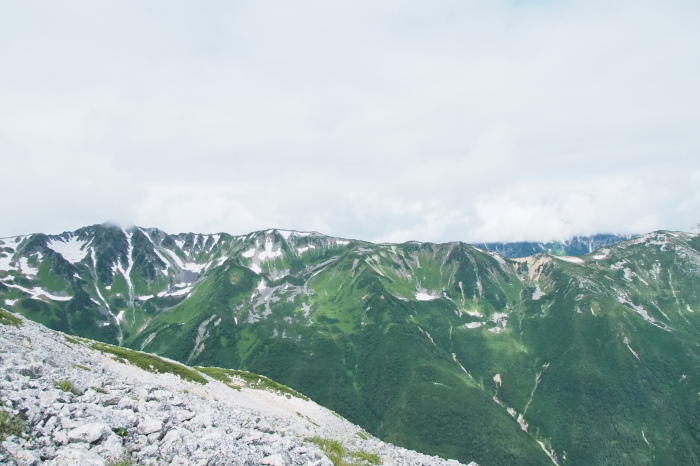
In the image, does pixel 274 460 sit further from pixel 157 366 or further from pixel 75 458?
pixel 157 366

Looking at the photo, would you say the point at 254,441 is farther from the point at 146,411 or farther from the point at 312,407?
the point at 312,407

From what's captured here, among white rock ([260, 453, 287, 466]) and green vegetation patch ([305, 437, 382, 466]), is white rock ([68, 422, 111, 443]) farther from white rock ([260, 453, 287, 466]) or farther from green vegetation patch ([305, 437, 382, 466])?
green vegetation patch ([305, 437, 382, 466])

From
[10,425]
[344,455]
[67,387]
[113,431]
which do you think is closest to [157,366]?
[67,387]

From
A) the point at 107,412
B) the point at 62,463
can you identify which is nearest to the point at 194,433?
the point at 107,412

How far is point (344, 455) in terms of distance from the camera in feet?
94.9

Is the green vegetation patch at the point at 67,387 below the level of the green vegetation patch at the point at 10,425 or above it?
above

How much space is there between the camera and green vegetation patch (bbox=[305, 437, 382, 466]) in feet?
88.8

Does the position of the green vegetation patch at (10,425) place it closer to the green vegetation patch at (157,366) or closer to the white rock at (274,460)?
the white rock at (274,460)

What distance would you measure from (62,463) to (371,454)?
2123 cm

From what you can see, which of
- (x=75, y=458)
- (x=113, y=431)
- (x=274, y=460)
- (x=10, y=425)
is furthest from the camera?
(x=274, y=460)

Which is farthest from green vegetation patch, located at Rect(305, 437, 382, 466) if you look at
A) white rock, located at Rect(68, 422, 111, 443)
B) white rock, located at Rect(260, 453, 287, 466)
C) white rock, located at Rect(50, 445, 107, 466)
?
white rock, located at Rect(50, 445, 107, 466)

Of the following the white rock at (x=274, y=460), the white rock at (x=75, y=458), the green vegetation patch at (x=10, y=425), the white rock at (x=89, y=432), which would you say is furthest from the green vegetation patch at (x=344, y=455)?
the green vegetation patch at (x=10, y=425)

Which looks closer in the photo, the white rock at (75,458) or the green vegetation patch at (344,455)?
the white rock at (75,458)

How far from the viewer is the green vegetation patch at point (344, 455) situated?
2708cm
